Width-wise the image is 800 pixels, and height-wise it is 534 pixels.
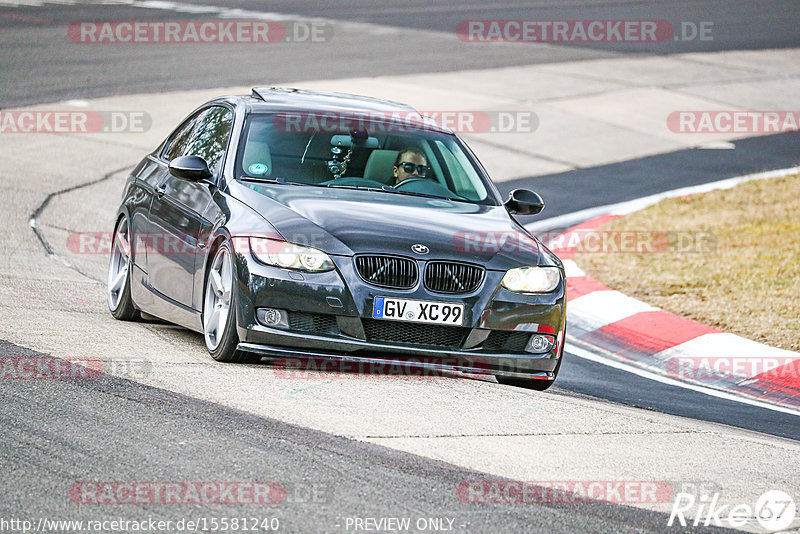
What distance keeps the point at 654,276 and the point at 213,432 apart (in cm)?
759

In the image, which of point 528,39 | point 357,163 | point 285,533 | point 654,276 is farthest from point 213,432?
point 528,39

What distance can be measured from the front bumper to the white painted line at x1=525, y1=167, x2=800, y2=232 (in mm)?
7425

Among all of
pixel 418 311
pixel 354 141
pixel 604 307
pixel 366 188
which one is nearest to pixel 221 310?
pixel 418 311

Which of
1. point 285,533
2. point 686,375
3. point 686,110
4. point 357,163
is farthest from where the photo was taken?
point 686,110

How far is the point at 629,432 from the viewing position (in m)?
6.76

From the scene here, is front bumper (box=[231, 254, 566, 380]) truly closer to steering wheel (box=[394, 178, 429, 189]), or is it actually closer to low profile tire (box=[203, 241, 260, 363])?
low profile tire (box=[203, 241, 260, 363])

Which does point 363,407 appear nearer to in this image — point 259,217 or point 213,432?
point 213,432

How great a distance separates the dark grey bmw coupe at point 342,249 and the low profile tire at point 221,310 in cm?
1

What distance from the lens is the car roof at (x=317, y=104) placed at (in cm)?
879

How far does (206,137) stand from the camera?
29.5 ft

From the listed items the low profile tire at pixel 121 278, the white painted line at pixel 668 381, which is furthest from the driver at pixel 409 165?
the white painted line at pixel 668 381

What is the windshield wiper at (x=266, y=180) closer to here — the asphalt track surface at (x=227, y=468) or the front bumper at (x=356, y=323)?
the front bumper at (x=356, y=323)

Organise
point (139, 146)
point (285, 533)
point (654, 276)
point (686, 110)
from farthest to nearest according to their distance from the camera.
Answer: point (686, 110) < point (139, 146) < point (654, 276) < point (285, 533)

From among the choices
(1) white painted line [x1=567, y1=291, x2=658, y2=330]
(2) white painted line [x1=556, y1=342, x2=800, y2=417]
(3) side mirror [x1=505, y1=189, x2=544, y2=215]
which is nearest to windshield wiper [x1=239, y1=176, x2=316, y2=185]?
(3) side mirror [x1=505, y1=189, x2=544, y2=215]
